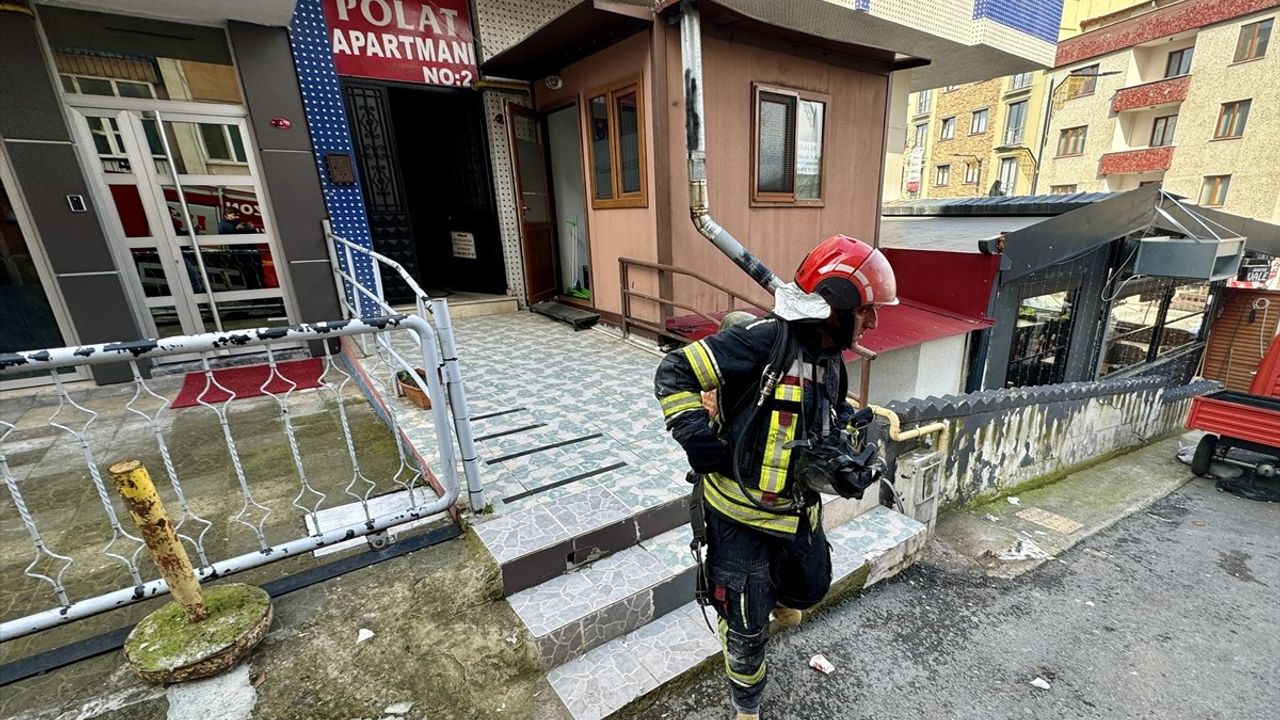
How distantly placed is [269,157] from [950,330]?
8742mm

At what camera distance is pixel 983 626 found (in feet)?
11.1

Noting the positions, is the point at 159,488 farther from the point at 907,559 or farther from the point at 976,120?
the point at 976,120

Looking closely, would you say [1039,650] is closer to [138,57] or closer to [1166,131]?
[138,57]

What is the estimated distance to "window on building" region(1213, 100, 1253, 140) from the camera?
17.1 meters

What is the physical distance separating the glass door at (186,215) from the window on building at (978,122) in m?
34.4

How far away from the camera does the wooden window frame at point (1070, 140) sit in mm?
22461

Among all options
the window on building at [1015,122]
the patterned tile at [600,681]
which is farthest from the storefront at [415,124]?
the window on building at [1015,122]

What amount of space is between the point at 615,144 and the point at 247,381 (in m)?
5.00

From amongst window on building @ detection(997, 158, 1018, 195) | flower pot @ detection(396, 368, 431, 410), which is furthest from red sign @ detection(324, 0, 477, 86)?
window on building @ detection(997, 158, 1018, 195)

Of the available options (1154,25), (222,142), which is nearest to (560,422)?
(222,142)

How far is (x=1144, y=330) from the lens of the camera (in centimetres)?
1072

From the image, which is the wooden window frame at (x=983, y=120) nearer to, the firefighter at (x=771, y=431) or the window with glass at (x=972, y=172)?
the window with glass at (x=972, y=172)

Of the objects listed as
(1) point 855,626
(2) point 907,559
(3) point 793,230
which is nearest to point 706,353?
(1) point 855,626

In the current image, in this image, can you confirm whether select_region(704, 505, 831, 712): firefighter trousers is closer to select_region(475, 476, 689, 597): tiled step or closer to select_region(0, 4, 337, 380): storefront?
select_region(475, 476, 689, 597): tiled step
